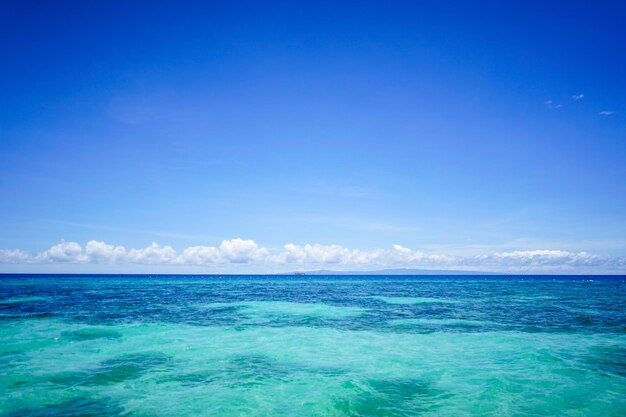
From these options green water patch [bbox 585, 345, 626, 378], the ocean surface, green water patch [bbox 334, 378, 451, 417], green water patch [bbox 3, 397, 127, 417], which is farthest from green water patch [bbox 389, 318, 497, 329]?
green water patch [bbox 3, 397, 127, 417]

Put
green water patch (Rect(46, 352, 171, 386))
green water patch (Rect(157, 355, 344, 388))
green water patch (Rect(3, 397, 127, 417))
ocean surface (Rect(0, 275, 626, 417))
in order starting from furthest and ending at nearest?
green water patch (Rect(157, 355, 344, 388)) < green water patch (Rect(46, 352, 171, 386)) < ocean surface (Rect(0, 275, 626, 417)) < green water patch (Rect(3, 397, 127, 417))

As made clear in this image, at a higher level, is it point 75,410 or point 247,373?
point 75,410

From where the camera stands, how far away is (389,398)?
35.0 ft

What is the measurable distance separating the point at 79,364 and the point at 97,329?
815cm

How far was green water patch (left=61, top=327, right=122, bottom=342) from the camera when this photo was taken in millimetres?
18625

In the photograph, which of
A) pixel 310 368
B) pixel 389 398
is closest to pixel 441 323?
pixel 310 368

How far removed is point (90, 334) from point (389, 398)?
16972 mm

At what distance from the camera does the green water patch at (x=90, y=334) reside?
1862cm

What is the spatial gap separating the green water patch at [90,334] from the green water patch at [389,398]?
14.1 meters

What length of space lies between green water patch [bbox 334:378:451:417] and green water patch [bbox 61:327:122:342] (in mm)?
14145

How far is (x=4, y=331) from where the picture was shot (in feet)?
66.3

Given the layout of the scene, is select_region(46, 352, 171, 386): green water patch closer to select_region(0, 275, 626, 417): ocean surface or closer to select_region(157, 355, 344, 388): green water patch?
select_region(0, 275, 626, 417): ocean surface

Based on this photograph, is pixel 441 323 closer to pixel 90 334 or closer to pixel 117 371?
pixel 117 371

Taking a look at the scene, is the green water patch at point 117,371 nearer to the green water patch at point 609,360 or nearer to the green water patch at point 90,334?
the green water patch at point 90,334
